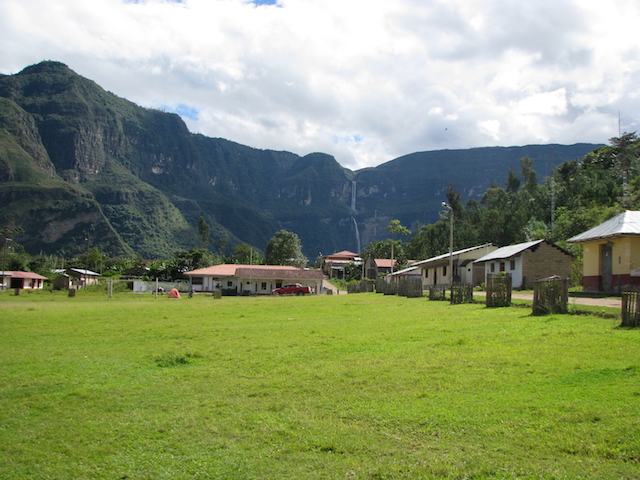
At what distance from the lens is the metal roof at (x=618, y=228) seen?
28.0 meters

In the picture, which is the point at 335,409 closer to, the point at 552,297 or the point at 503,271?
the point at 552,297

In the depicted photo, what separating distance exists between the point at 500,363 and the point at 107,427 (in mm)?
6475

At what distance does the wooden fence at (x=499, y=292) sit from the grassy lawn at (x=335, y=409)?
7.90 metres

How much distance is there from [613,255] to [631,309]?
19756mm

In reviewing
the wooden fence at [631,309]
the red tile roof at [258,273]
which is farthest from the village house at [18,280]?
the wooden fence at [631,309]

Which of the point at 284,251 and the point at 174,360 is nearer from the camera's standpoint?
the point at 174,360

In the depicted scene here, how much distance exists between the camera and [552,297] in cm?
1608

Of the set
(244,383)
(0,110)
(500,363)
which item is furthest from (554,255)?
(0,110)

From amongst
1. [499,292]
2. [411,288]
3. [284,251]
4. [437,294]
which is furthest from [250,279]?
[499,292]

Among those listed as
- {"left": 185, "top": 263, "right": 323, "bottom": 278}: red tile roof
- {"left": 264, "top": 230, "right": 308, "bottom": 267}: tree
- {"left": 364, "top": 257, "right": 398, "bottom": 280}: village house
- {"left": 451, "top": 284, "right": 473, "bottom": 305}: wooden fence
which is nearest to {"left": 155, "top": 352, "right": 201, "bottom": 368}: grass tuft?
{"left": 451, "top": 284, "right": 473, "bottom": 305}: wooden fence

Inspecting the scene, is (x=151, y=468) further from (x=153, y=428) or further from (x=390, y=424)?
(x=390, y=424)

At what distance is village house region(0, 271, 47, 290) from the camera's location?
264 feet

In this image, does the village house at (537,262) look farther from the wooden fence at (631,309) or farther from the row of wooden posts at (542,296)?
the wooden fence at (631,309)

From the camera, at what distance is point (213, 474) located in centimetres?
512
